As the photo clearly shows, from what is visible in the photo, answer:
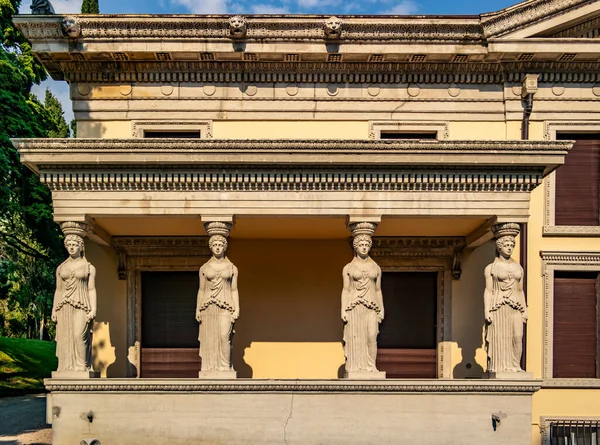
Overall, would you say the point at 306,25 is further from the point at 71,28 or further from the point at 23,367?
the point at 23,367

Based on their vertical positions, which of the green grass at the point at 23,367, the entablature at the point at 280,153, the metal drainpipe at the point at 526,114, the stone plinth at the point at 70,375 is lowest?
the green grass at the point at 23,367

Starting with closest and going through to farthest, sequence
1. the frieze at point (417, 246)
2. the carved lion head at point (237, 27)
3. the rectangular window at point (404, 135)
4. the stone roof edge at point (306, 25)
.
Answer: the carved lion head at point (237, 27) < the frieze at point (417, 246) < the stone roof edge at point (306, 25) < the rectangular window at point (404, 135)

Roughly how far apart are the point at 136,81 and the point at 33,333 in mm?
42047

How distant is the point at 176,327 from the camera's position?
552 inches

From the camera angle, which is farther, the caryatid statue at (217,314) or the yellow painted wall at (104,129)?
the yellow painted wall at (104,129)

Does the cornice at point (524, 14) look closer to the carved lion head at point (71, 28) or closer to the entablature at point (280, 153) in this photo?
the entablature at point (280, 153)

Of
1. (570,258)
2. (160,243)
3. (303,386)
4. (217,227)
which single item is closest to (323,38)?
(217,227)

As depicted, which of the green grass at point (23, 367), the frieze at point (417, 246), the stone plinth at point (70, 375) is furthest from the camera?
the green grass at point (23, 367)

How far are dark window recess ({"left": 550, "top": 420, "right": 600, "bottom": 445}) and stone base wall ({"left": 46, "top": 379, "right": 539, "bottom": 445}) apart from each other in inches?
124


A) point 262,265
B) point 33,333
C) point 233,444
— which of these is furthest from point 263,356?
point 33,333

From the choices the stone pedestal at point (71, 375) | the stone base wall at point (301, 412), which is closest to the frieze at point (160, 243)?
the stone pedestal at point (71, 375)

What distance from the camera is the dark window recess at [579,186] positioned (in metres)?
13.8

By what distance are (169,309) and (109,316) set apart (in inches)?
55.1

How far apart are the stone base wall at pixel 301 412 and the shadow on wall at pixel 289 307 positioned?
118 inches
